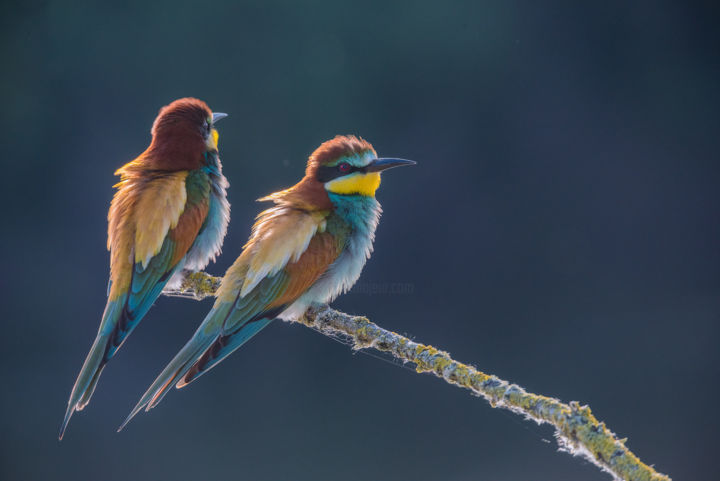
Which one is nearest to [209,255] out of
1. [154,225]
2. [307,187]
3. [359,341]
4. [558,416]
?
[154,225]

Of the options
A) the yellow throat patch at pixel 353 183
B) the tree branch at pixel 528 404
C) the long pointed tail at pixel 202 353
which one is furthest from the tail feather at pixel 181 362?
the yellow throat patch at pixel 353 183

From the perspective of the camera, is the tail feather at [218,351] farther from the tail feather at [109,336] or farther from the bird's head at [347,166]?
the bird's head at [347,166]

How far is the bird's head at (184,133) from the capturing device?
1864 millimetres

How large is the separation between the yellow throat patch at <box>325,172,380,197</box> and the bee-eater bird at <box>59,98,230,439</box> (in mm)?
373

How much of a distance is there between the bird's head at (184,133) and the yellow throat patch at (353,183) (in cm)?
43

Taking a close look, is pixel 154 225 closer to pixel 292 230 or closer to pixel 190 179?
pixel 190 179

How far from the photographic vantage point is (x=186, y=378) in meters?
1.37

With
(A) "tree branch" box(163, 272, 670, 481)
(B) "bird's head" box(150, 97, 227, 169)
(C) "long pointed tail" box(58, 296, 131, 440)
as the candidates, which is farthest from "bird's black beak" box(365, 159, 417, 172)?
(C) "long pointed tail" box(58, 296, 131, 440)

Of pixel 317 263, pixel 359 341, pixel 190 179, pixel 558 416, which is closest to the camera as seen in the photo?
pixel 558 416

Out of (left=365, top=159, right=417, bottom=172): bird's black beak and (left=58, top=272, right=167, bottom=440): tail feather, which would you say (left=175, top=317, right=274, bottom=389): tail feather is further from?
(left=365, top=159, right=417, bottom=172): bird's black beak

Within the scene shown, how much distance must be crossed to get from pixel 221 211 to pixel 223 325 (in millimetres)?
497

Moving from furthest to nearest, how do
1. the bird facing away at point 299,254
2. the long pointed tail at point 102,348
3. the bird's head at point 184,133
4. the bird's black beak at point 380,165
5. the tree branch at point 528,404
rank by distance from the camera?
the bird's head at point 184,133 < the bird's black beak at point 380,165 < the bird facing away at point 299,254 < the long pointed tail at point 102,348 < the tree branch at point 528,404

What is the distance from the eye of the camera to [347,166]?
1716 millimetres

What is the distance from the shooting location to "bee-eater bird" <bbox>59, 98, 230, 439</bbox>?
5.15ft
